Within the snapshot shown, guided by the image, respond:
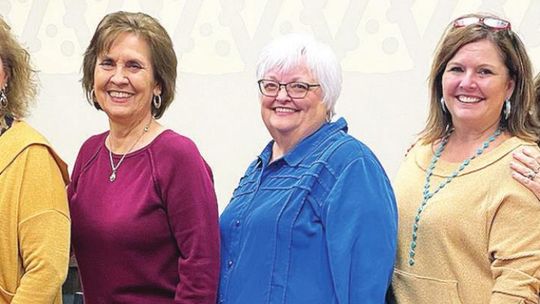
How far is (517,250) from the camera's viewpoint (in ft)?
6.44

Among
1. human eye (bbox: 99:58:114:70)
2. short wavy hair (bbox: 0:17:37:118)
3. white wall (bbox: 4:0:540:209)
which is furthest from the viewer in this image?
white wall (bbox: 4:0:540:209)

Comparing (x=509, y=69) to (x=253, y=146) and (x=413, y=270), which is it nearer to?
(x=413, y=270)

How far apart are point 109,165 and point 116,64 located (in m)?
0.25

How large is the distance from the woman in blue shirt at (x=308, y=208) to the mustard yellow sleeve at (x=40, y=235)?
1.25ft

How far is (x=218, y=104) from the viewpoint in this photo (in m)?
3.63

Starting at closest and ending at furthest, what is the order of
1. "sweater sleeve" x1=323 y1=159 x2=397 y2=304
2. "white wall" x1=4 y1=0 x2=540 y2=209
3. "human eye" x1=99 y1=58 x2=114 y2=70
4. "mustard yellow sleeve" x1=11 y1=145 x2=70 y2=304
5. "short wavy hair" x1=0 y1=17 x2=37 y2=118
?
"sweater sleeve" x1=323 y1=159 x2=397 y2=304 < "mustard yellow sleeve" x1=11 y1=145 x2=70 y2=304 < "short wavy hair" x1=0 y1=17 x2=37 y2=118 < "human eye" x1=99 y1=58 x2=114 y2=70 < "white wall" x1=4 y1=0 x2=540 y2=209

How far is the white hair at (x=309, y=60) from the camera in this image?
2.08m

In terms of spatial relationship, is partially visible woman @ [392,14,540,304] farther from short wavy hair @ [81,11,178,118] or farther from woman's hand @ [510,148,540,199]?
short wavy hair @ [81,11,178,118]

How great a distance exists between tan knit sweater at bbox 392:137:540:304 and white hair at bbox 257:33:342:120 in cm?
34

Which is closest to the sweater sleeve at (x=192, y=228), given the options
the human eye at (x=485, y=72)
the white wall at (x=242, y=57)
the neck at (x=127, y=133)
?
the neck at (x=127, y=133)

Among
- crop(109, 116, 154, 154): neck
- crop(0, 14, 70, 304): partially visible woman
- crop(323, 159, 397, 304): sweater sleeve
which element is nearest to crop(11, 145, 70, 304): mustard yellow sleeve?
crop(0, 14, 70, 304): partially visible woman

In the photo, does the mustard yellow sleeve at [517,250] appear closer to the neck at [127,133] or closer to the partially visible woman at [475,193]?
the partially visible woman at [475,193]

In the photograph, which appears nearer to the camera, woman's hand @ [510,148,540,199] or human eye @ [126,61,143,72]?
woman's hand @ [510,148,540,199]

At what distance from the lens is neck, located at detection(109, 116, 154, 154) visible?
2.30 m
